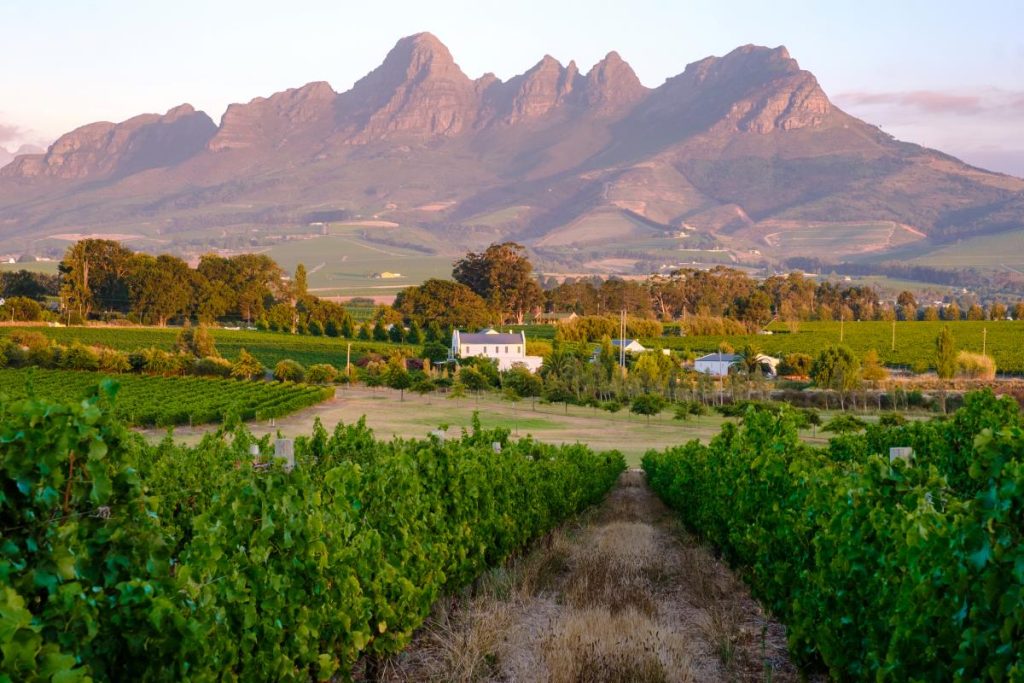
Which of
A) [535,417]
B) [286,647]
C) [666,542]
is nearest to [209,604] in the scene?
[286,647]

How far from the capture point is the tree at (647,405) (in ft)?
201

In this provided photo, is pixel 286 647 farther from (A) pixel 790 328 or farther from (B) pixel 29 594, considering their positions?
(A) pixel 790 328

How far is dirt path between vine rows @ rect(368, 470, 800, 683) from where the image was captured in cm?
730

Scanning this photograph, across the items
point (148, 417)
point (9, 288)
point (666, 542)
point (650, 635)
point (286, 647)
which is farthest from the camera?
point (9, 288)

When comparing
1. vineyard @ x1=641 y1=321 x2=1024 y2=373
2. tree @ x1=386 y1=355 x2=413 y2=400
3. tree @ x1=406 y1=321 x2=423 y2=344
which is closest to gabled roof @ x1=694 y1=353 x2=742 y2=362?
vineyard @ x1=641 y1=321 x2=1024 y2=373

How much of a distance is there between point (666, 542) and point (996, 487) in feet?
38.7

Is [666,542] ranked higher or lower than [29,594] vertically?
lower

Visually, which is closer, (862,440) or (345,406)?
(862,440)

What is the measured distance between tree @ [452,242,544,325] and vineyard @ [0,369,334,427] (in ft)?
204

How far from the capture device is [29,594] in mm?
3820

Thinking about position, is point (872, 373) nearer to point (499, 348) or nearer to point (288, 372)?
point (499, 348)

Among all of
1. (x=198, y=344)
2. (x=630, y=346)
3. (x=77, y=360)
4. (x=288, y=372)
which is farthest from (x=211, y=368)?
(x=630, y=346)

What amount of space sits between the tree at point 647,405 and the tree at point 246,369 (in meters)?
29.5

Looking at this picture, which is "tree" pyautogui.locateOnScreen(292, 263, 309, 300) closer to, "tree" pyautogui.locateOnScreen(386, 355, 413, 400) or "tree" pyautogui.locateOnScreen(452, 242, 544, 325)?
"tree" pyautogui.locateOnScreen(452, 242, 544, 325)
